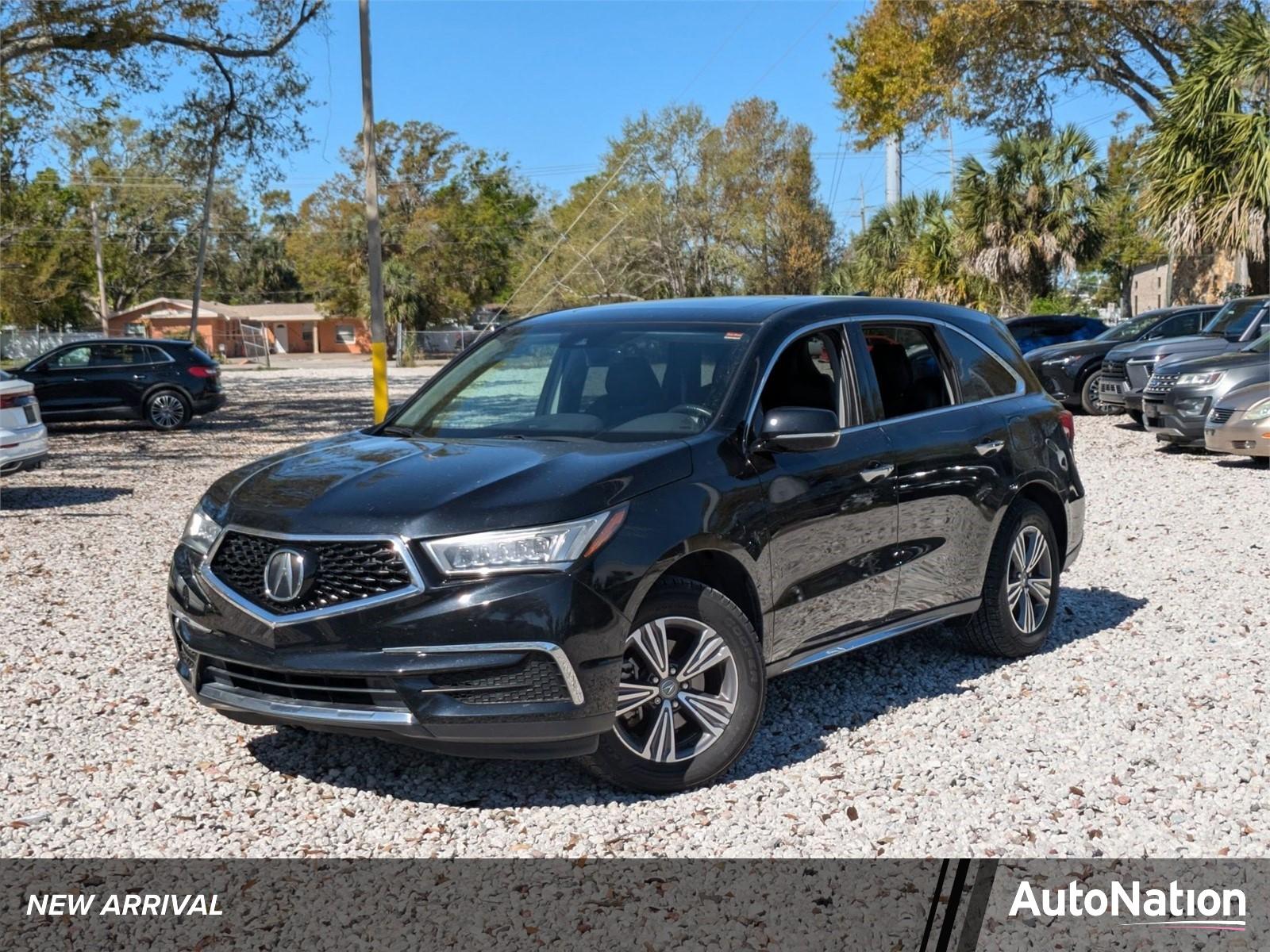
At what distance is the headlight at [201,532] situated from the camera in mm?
4934

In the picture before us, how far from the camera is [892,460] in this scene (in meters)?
5.79

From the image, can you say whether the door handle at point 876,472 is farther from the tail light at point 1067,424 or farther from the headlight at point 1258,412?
the headlight at point 1258,412

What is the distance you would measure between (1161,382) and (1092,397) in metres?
5.09

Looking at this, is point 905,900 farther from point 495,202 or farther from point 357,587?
point 495,202

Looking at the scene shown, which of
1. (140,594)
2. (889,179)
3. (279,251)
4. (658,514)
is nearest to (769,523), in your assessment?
(658,514)

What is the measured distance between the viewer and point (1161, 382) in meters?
16.5

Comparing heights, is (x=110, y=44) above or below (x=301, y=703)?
above

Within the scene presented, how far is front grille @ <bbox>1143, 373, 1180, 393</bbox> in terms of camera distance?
16312 mm

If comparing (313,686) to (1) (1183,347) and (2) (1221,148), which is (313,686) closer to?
(1) (1183,347)

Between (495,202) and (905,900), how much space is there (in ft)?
282

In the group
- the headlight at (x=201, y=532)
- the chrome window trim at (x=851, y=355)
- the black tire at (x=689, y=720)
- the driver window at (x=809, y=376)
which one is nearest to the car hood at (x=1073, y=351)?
the chrome window trim at (x=851, y=355)

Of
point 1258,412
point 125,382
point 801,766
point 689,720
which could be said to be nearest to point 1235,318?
point 1258,412

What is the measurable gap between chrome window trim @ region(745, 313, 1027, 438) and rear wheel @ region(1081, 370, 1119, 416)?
1521 cm

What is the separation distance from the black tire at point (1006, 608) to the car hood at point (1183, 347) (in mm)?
12768
